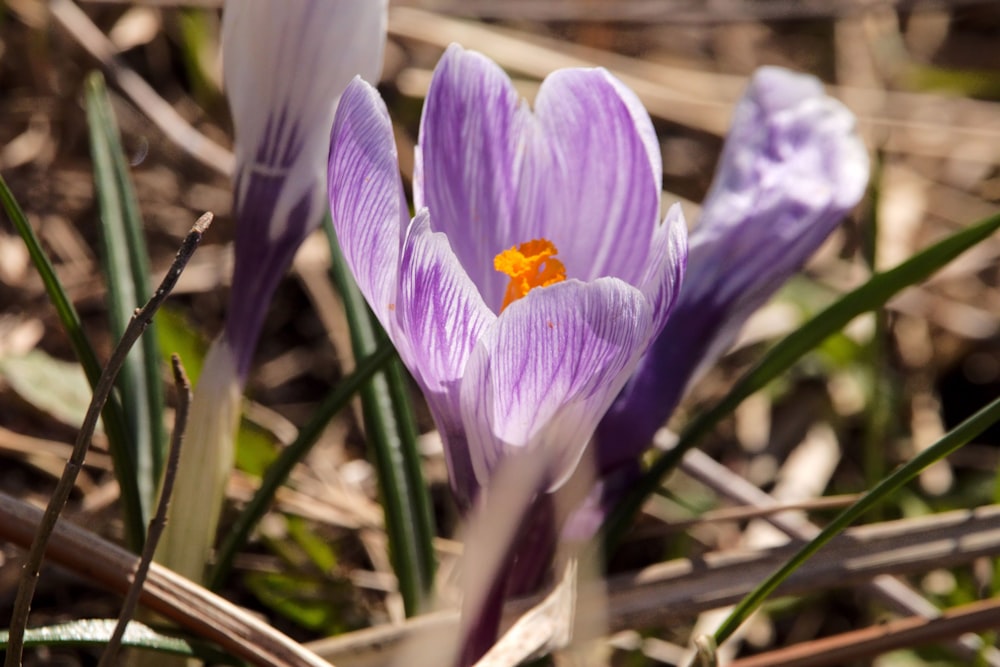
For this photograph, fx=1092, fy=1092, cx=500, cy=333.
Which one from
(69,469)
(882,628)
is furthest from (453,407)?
(882,628)

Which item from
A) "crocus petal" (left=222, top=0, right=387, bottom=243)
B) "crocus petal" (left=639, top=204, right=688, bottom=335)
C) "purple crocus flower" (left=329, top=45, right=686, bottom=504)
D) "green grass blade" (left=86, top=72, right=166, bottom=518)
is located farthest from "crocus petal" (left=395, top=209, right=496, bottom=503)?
"green grass blade" (left=86, top=72, right=166, bottom=518)

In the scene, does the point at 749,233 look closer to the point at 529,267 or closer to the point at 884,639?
the point at 529,267

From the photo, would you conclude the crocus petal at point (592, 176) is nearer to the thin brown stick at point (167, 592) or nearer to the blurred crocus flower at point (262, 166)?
the blurred crocus flower at point (262, 166)

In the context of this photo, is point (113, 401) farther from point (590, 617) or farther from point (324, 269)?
point (324, 269)

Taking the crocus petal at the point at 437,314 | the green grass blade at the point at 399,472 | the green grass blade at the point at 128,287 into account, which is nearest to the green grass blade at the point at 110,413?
the green grass blade at the point at 128,287

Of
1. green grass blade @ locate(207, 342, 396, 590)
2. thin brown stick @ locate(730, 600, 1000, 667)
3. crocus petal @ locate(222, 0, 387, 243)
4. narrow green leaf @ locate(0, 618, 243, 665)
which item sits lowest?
thin brown stick @ locate(730, 600, 1000, 667)

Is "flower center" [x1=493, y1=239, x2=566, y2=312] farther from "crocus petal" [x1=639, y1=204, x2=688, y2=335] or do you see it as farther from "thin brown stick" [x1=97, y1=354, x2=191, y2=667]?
"thin brown stick" [x1=97, y1=354, x2=191, y2=667]
